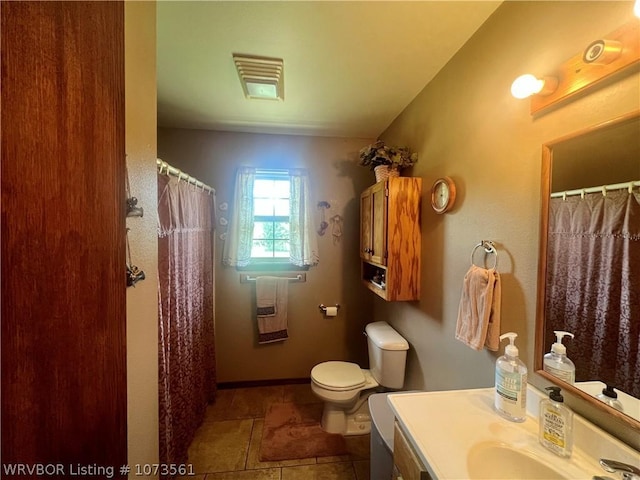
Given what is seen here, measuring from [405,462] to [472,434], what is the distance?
0.24 m

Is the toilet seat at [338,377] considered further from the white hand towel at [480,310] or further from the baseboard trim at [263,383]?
the white hand towel at [480,310]

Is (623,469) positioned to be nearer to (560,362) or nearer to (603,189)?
(560,362)

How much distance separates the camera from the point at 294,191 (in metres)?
2.48

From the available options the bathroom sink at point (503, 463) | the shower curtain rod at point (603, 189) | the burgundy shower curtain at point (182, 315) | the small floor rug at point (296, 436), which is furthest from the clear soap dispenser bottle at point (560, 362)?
the burgundy shower curtain at point (182, 315)

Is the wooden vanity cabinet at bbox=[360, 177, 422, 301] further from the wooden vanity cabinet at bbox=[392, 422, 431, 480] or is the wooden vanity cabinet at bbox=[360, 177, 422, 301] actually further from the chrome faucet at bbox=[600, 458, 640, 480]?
the chrome faucet at bbox=[600, 458, 640, 480]

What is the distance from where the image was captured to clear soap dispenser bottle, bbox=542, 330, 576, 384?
2.63 feet

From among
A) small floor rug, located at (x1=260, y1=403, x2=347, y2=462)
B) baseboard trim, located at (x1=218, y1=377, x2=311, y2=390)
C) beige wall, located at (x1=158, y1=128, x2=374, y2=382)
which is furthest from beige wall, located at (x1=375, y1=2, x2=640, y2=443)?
baseboard trim, located at (x1=218, y1=377, x2=311, y2=390)

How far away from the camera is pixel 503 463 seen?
0.77 metres

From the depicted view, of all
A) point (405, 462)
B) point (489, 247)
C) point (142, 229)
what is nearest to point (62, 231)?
point (142, 229)

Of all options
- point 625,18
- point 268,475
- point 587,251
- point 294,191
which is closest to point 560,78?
point 625,18

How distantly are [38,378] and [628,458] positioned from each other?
134 centimetres

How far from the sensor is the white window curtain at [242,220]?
7.90 ft

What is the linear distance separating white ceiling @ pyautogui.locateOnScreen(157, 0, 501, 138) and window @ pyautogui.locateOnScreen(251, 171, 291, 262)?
65 centimetres

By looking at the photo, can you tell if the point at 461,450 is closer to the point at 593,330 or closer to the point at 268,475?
the point at 593,330
